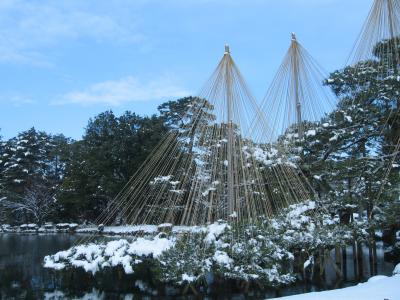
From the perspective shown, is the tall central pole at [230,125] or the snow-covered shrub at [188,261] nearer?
the tall central pole at [230,125]

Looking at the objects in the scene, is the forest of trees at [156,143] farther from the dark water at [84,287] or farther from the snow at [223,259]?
the snow at [223,259]

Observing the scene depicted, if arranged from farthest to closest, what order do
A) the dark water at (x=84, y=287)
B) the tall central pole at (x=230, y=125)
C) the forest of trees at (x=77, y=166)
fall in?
1. the forest of trees at (x=77, y=166)
2. the dark water at (x=84, y=287)
3. the tall central pole at (x=230, y=125)

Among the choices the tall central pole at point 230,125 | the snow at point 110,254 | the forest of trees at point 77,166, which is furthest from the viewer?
the forest of trees at point 77,166

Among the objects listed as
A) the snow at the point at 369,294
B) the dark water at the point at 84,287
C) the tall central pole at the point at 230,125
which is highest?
the tall central pole at the point at 230,125

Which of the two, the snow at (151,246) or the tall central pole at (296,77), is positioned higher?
the tall central pole at (296,77)

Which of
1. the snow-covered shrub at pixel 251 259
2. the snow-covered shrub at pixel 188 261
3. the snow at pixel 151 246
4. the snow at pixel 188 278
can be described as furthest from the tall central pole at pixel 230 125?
the snow at pixel 151 246

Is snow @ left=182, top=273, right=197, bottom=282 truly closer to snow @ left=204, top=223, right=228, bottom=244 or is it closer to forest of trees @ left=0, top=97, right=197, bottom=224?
snow @ left=204, top=223, right=228, bottom=244

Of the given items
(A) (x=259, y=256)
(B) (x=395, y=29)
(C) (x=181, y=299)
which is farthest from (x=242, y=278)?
(B) (x=395, y=29)

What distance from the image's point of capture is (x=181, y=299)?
26.4 feet

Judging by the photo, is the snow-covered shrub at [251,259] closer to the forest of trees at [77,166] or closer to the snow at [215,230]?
the snow at [215,230]

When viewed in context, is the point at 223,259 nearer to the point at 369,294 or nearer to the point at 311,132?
the point at 311,132

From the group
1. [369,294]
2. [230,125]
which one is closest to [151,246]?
[230,125]

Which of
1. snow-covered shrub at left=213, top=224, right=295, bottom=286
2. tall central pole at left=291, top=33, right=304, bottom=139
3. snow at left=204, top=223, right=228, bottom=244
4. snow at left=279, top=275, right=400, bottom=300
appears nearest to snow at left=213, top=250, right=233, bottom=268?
snow-covered shrub at left=213, top=224, right=295, bottom=286

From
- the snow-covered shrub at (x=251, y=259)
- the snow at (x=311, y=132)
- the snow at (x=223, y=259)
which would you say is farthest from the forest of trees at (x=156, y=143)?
the snow at (x=223, y=259)
